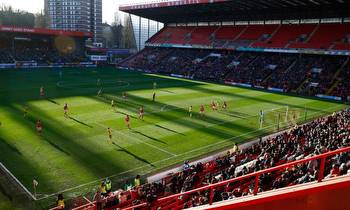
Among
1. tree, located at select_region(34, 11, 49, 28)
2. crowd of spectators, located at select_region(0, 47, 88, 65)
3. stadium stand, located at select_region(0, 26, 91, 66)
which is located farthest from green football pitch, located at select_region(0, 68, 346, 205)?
tree, located at select_region(34, 11, 49, 28)

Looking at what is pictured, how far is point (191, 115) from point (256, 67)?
34.7 m

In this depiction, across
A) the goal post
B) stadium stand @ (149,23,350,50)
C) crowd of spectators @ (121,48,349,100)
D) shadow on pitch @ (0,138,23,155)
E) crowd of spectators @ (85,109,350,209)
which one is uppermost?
stadium stand @ (149,23,350,50)

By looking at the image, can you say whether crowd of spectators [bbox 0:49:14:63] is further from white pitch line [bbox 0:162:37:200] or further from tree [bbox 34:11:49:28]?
tree [bbox 34:11:49:28]

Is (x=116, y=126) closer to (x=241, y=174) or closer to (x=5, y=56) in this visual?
(x=241, y=174)

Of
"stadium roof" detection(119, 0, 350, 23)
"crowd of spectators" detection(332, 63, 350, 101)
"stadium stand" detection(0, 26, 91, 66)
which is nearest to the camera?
"crowd of spectators" detection(332, 63, 350, 101)

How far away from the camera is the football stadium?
11.9 meters

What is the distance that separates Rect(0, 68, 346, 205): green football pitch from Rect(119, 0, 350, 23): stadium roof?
19.4 metres

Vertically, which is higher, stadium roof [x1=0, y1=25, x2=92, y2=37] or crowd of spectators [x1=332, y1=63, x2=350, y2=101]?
stadium roof [x1=0, y1=25, x2=92, y2=37]

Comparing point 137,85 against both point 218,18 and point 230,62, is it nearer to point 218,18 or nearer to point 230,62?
point 230,62

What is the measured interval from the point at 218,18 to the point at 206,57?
437 inches

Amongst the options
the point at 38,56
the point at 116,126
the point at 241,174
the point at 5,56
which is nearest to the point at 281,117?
the point at 116,126

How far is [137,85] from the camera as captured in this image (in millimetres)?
53719

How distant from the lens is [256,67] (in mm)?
64750

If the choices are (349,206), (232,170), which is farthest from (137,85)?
(349,206)
